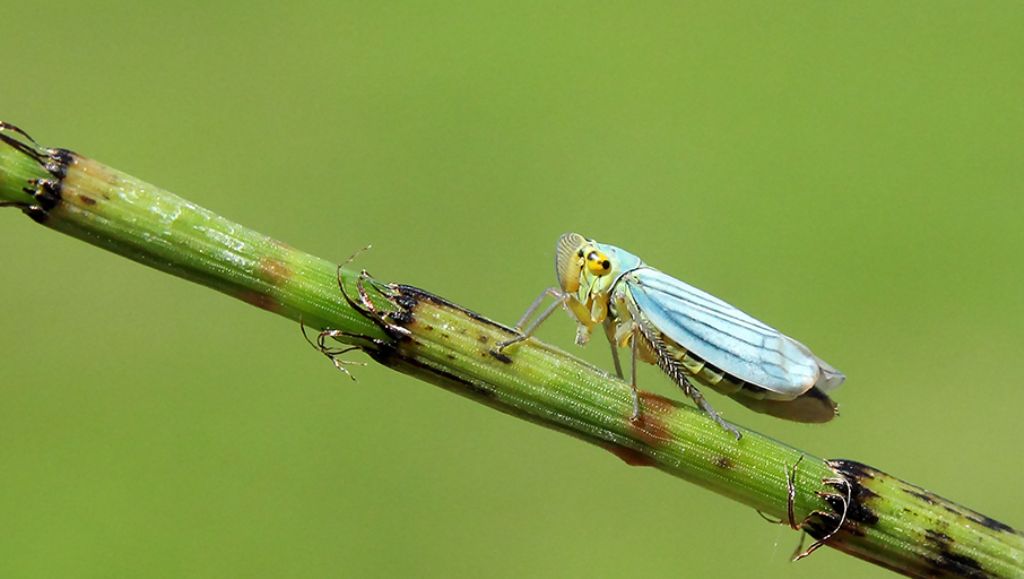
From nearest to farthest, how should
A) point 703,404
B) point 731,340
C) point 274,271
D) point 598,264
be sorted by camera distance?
point 274,271 < point 703,404 < point 731,340 < point 598,264

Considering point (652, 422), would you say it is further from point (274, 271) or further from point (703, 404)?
point (274, 271)

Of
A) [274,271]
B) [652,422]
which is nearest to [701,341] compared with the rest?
[652,422]

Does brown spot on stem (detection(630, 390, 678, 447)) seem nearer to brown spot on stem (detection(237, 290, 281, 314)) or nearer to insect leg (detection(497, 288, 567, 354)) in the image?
insect leg (detection(497, 288, 567, 354))

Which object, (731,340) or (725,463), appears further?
(731,340)

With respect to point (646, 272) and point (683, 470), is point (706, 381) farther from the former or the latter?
point (683, 470)

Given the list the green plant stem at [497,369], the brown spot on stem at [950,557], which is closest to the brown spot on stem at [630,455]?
the green plant stem at [497,369]

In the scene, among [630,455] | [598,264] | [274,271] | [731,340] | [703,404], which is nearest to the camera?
[274,271]

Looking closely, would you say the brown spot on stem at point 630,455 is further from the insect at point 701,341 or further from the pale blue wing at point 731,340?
the pale blue wing at point 731,340

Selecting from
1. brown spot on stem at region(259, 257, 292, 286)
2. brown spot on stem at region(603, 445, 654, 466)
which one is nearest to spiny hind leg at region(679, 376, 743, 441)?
brown spot on stem at region(603, 445, 654, 466)
